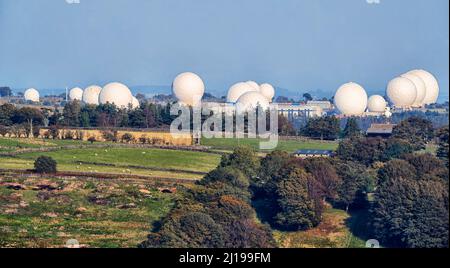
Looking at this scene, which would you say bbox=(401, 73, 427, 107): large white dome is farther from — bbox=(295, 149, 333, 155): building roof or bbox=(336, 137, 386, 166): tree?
bbox=(336, 137, 386, 166): tree

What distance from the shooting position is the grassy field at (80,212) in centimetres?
2294

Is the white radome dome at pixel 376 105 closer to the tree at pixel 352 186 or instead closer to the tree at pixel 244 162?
the tree at pixel 244 162

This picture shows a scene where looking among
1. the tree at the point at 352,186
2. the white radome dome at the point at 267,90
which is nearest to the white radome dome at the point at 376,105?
the white radome dome at the point at 267,90

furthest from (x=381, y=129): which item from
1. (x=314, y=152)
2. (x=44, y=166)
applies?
(x=44, y=166)

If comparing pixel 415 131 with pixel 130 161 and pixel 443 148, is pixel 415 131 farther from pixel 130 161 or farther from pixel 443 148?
pixel 130 161

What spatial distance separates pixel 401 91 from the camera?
71.1 metres

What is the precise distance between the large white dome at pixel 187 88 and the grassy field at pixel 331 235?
140 feet

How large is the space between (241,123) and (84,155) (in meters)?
15.2

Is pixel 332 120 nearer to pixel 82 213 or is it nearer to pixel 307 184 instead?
A: pixel 307 184

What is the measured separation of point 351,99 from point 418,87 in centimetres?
746

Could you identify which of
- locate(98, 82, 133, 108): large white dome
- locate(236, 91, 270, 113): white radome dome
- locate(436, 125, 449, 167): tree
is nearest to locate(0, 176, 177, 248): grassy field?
locate(436, 125, 449, 167): tree

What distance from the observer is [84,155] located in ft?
122

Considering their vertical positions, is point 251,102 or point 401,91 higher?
point 401,91

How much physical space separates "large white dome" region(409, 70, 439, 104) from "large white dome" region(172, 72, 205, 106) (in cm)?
1865
